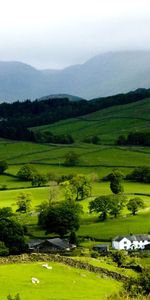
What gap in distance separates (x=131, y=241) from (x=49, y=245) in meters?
11.0

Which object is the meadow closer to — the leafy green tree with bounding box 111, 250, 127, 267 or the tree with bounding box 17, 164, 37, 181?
the tree with bounding box 17, 164, 37, 181

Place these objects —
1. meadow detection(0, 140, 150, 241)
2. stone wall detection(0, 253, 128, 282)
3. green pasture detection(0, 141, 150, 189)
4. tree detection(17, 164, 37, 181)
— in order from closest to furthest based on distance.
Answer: stone wall detection(0, 253, 128, 282), meadow detection(0, 140, 150, 241), tree detection(17, 164, 37, 181), green pasture detection(0, 141, 150, 189)

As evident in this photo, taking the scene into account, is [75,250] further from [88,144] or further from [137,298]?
[88,144]

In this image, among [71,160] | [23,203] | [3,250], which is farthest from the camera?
[71,160]

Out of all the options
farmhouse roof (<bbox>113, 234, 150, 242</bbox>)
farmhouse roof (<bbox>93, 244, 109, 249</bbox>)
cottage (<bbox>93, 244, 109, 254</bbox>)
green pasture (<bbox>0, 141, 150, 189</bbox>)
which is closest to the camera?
cottage (<bbox>93, 244, 109, 254</bbox>)

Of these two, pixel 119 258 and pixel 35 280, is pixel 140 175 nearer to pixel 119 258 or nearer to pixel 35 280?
pixel 119 258

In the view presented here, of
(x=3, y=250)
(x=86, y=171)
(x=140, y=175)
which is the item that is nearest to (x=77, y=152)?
(x=86, y=171)

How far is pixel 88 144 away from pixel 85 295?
146022 millimetres

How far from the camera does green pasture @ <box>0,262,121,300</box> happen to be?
36625mm

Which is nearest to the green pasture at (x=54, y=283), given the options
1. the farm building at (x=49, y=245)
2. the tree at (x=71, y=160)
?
the farm building at (x=49, y=245)

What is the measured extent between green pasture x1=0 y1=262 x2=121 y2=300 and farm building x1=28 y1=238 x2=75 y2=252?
31.8 m

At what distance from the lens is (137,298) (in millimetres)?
37969

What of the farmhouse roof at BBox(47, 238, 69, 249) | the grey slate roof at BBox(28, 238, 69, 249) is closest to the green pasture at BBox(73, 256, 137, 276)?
the farmhouse roof at BBox(47, 238, 69, 249)

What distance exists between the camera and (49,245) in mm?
77750
